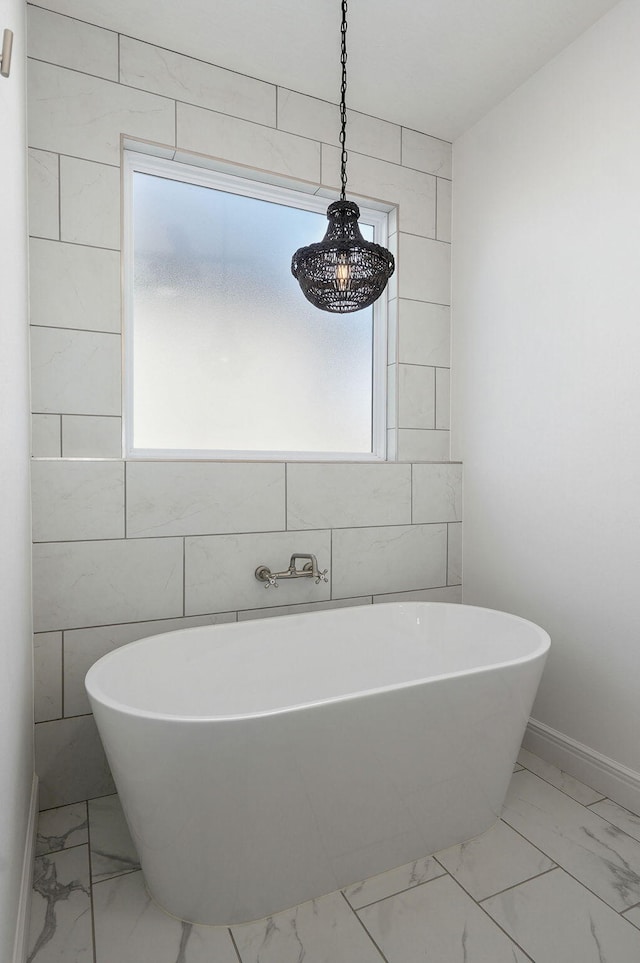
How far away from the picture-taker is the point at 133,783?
139cm

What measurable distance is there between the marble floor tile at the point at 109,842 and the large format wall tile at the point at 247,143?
2567 millimetres

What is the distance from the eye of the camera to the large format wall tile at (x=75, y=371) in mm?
2039

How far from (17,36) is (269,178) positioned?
1094 millimetres

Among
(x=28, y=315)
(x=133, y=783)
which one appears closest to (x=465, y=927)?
(x=133, y=783)

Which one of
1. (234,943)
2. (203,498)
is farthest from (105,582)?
(234,943)

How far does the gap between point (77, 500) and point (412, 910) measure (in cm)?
168

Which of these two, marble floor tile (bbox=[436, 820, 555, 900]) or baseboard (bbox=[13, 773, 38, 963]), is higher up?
baseboard (bbox=[13, 773, 38, 963])

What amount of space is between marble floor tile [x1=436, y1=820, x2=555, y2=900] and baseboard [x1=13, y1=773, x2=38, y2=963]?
116cm

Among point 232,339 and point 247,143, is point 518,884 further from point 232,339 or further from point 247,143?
point 247,143

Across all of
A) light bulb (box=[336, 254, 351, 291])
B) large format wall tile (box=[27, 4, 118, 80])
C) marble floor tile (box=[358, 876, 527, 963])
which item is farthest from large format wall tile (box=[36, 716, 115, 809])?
large format wall tile (box=[27, 4, 118, 80])

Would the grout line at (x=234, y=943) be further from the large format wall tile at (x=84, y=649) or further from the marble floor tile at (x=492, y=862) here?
the large format wall tile at (x=84, y=649)

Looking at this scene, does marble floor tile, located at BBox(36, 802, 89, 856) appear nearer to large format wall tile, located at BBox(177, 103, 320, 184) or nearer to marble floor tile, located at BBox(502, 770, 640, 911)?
marble floor tile, located at BBox(502, 770, 640, 911)

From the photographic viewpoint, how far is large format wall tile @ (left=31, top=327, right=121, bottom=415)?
6.69 ft

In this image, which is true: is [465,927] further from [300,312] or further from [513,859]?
[300,312]
